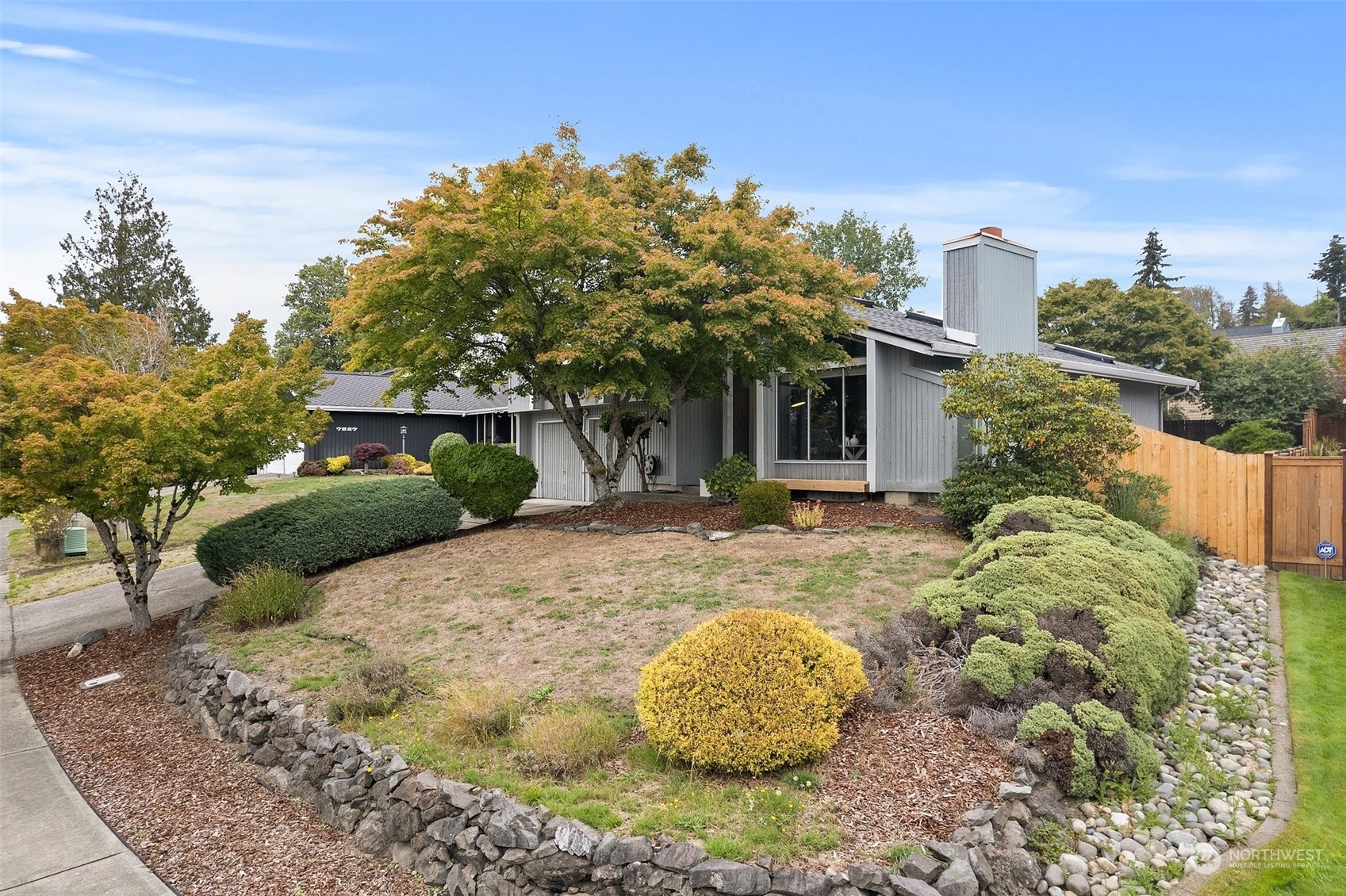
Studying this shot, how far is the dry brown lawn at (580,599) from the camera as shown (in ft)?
21.3

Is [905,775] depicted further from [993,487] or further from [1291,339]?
[1291,339]

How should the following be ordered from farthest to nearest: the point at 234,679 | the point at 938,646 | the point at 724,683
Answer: the point at 234,679 → the point at 938,646 → the point at 724,683

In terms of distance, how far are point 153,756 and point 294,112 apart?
8.71m

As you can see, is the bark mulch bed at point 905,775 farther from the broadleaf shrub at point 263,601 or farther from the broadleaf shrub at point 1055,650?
the broadleaf shrub at point 263,601

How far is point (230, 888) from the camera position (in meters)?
4.27

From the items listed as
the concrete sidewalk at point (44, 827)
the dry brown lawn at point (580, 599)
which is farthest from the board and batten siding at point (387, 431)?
the concrete sidewalk at point (44, 827)

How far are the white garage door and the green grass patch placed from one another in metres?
14.0

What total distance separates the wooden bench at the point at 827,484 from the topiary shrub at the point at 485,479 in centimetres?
450

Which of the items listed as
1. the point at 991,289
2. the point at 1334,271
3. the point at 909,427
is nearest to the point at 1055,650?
the point at 909,427

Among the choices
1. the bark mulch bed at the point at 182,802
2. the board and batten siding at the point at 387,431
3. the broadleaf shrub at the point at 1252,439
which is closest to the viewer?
the bark mulch bed at the point at 182,802

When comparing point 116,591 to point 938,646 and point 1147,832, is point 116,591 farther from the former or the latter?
point 1147,832

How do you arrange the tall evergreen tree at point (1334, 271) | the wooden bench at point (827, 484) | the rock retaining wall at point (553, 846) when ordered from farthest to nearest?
the tall evergreen tree at point (1334, 271) → the wooden bench at point (827, 484) → the rock retaining wall at point (553, 846)

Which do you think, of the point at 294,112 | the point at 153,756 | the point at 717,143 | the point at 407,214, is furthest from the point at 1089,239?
the point at 153,756

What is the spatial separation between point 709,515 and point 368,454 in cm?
1883
